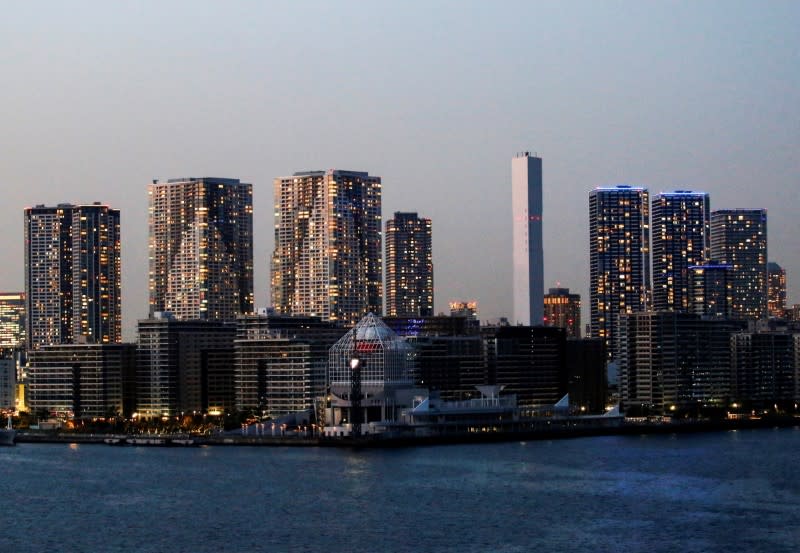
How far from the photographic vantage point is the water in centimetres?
5897

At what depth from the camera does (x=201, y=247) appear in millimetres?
182375

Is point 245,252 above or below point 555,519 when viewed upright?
above

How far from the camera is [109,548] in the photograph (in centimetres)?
5809

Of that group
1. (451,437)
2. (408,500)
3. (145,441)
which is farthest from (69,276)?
(408,500)

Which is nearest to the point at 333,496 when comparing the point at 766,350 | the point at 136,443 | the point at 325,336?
the point at 136,443

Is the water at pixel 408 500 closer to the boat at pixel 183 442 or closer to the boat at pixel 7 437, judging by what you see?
the boat at pixel 183 442

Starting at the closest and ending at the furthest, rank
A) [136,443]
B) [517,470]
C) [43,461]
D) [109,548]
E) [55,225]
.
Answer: [109,548] < [517,470] < [43,461] < [136,443] < [55,225]

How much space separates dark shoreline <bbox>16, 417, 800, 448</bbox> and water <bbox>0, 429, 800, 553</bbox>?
18.9 feet

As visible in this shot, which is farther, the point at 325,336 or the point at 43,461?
the point at 325,336

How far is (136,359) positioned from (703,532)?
281ft

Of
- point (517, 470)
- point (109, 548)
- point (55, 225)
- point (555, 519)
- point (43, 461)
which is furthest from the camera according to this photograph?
point (55, 225)

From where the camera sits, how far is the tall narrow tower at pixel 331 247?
176500 millimetres

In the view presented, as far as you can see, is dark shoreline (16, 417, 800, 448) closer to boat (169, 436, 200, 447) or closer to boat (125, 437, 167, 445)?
boat (169, 436, 200, 447)

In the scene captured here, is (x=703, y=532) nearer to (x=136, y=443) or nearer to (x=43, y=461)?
(x=43, y=461)
